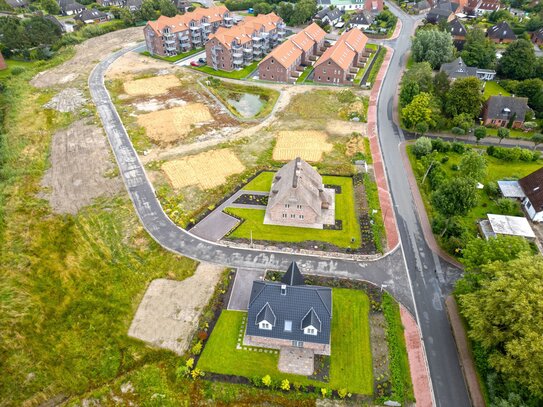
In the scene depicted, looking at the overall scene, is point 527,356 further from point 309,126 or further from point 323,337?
point 309,126

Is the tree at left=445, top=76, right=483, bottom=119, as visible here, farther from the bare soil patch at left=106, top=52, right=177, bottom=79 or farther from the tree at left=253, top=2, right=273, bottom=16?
the tree at left=253, top=2, right=273, bottom=16

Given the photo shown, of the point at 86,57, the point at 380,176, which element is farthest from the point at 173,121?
the point at 86,57

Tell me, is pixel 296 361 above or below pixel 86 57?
above

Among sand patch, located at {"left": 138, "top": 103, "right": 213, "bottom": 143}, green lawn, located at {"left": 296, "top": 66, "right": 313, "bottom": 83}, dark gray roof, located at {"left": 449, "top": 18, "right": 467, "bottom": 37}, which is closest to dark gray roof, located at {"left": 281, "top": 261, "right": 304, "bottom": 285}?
sand patch, located at {"left": 138, "top": 103, "right": 213, "bottom": 143}

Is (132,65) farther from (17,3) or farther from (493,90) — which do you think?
(493,90)

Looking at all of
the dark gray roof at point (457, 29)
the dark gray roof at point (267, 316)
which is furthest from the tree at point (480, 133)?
the dark gray roof at point (457, 29)
